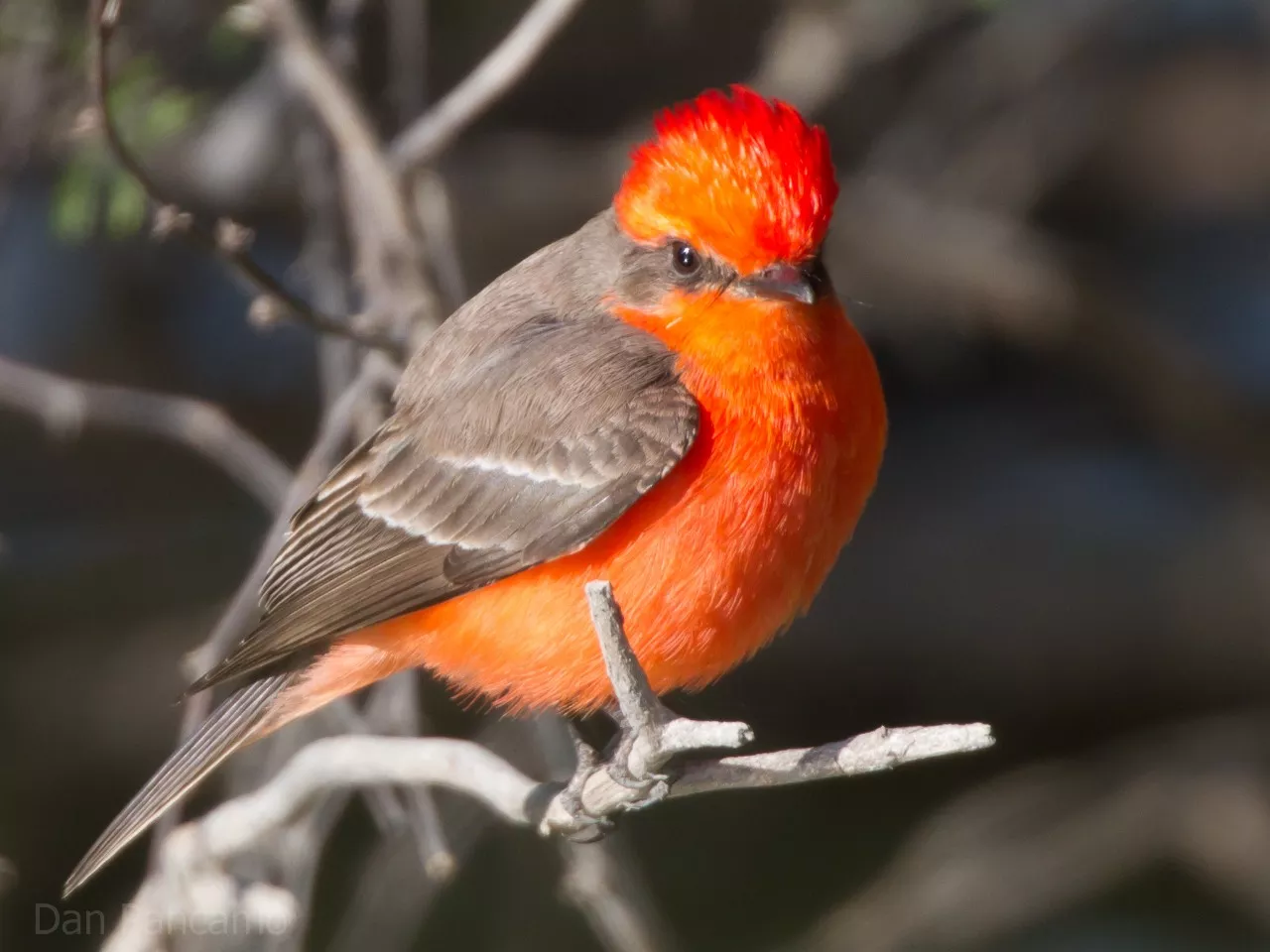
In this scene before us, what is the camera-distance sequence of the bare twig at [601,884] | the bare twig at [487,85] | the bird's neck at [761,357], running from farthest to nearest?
the bare twig at [487,85], the bare twig at [601,884], the bird's neck at [761,357]

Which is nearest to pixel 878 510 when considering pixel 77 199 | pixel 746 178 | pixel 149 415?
pixel 149 415

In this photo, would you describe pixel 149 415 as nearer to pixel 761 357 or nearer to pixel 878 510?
pixel 761 357

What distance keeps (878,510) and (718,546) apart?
109 inches

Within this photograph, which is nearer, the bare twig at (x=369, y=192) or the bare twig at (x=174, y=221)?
the bare twig at (x=174, y=221)

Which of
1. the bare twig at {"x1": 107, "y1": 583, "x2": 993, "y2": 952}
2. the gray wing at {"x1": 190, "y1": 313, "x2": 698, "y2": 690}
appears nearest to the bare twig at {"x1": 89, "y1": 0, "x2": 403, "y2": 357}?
the gray wing at {"x1": 190, "y1": 313, "x2": 698, "y2": 690}

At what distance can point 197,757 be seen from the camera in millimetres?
4230

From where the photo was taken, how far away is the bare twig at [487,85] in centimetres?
448

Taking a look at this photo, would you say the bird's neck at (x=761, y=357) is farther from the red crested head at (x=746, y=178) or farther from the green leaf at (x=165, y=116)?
the green leaf at (x=165, y=116)

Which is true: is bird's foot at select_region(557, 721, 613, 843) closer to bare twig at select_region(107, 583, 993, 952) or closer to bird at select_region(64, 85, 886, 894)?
bare twig at select_region(107, 583, 993, 952)

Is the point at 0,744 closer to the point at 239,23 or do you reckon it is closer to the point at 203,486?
the point at 203,486

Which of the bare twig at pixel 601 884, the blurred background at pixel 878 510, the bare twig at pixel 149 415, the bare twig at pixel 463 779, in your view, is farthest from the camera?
A: the blurred background at pixel 878 510

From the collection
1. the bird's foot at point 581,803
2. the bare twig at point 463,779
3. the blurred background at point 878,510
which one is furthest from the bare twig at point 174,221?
the blurred background at point 878,510

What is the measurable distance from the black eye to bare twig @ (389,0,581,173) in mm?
862

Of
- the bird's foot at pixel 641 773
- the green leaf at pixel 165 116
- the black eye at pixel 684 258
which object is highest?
the green leaf at pixel 165 116
